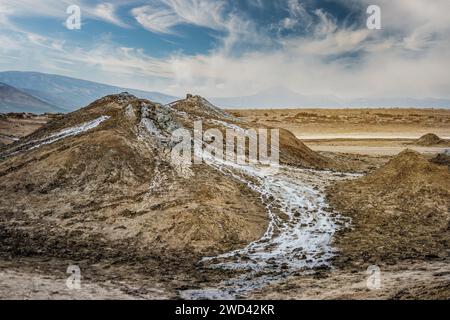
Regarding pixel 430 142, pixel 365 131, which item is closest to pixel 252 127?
pixel 430 142

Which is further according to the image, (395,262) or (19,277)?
(395,262)

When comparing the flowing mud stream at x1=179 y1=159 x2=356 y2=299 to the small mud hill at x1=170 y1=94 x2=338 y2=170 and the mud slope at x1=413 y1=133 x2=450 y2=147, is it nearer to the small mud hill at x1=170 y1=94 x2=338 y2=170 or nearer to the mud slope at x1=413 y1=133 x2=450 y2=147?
the small mud hill at x1=170 y1=94 x2=338 y2=170

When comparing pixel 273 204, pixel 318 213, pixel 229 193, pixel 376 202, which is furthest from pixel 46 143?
pixel 376 202

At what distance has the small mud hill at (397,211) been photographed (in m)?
10.5

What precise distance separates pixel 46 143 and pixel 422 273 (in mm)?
15084

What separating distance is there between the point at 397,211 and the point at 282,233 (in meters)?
4.01

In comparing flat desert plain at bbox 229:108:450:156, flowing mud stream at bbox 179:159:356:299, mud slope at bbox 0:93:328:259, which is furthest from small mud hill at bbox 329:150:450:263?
flat desert plain at bbox 229:108:450:156

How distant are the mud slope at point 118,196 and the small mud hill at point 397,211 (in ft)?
9.50

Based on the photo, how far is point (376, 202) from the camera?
551 inches

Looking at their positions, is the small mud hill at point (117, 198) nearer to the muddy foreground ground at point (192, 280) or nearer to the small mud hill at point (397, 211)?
the muddy foreground ground at point (192, 280)

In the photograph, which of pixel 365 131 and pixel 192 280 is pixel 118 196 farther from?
pixel 365 131
